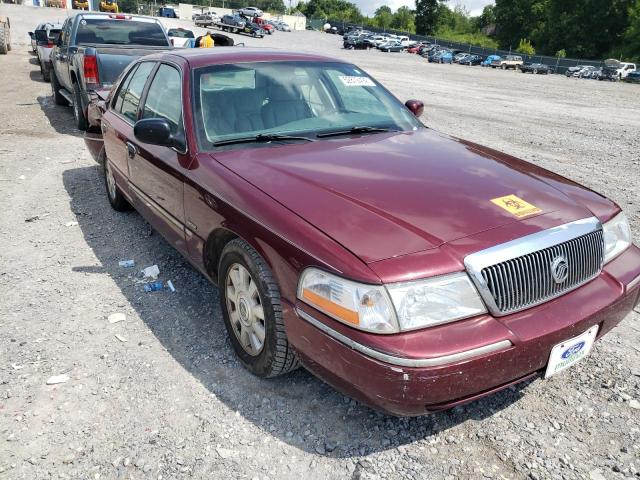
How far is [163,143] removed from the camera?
3219 millimetres

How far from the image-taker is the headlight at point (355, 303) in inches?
81.3

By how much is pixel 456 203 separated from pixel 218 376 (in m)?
1.58

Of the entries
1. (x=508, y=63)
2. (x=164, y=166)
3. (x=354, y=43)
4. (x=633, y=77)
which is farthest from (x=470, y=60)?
(x=164, y=166)

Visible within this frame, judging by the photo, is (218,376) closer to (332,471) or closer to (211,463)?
(211,463)

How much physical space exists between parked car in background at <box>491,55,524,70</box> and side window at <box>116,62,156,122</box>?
5389cm

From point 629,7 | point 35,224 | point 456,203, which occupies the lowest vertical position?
point 35,224

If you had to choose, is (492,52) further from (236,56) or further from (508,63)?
(236,56)

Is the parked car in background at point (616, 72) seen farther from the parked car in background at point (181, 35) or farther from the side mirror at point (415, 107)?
the side mirror at point (415, 107)

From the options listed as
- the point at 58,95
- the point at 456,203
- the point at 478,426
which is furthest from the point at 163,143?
the point at 58,95

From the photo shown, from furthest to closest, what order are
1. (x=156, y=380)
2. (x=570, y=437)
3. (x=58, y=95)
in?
(x=58, y=95)
(x=156, y=380)
(x=570, y=437)

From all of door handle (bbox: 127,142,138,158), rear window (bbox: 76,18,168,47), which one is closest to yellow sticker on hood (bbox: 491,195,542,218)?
door handle (bbox: 127,142,138,158)

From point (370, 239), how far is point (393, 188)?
530 millimetres

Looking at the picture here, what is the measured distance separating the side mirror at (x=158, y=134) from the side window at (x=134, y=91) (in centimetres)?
111

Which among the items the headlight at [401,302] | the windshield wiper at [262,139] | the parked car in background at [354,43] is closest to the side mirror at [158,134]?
the windshield wiper at [262,139]
